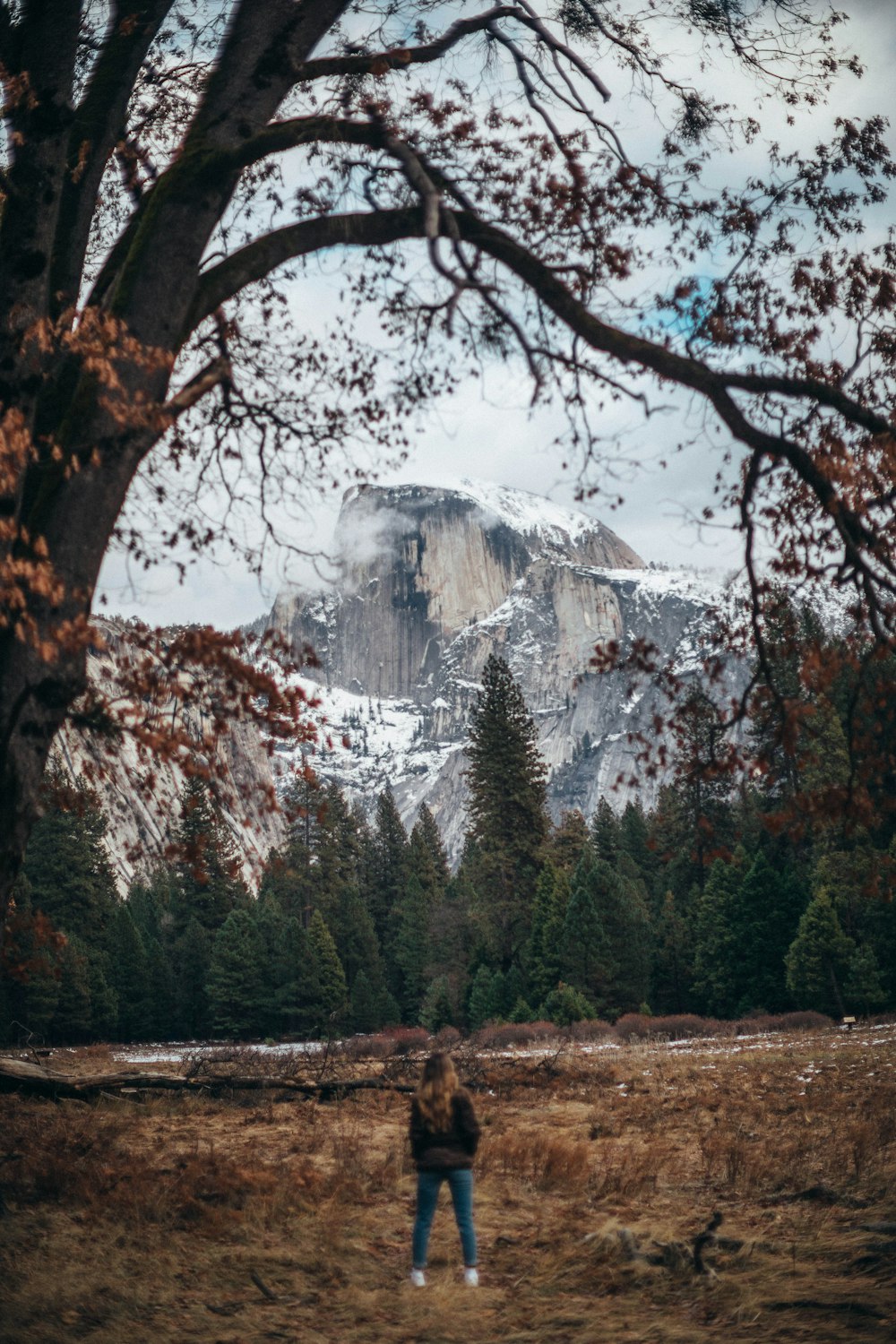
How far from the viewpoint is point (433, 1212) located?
6.18 m

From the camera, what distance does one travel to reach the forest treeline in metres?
38.6

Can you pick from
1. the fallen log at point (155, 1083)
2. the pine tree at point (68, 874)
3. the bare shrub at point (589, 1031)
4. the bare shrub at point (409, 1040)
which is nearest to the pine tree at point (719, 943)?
the bare shrub at point (589, 1031)

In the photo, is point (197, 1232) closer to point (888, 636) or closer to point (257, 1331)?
point (257, 1331)

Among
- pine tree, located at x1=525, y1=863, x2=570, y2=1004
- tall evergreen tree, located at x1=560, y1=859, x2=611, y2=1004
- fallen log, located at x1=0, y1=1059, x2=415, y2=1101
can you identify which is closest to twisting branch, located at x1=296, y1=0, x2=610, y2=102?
fallen log, located at x1=0, y1=1059, x2=415, y2=1101

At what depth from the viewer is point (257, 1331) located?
530cm

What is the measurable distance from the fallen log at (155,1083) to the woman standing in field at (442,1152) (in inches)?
289

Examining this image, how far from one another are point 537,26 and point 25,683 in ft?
16.7

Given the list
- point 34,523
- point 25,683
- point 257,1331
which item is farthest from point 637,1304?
point 34,523

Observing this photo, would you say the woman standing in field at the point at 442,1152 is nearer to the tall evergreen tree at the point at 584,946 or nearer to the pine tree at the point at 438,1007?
the tall evergreen tree at the point at 584,946

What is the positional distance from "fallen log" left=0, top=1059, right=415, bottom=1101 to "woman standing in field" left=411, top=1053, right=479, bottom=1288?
289 inches

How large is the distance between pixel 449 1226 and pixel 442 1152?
1.64m

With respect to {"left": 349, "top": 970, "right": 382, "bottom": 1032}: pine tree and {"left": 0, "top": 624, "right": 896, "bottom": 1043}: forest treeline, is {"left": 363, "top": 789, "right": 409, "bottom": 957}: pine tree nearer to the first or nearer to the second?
{"left": 0, "top": 624, "right": 896, "bottom": 1043}: forest treeline

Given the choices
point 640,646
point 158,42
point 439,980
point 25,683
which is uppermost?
point 158,42

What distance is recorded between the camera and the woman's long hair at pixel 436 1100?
6.37 meters
